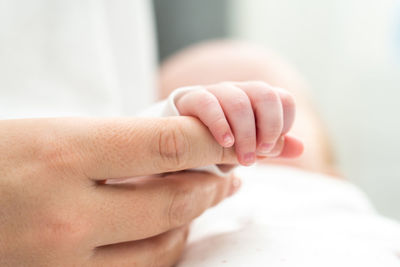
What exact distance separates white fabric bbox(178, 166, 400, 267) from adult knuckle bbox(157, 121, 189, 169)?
121 millimetres

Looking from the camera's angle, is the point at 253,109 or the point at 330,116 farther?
the point at 330,116

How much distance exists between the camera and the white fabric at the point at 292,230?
40cm

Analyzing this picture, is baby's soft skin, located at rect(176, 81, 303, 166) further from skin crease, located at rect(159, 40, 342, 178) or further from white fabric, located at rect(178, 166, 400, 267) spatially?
skin crease, located at rect(159, 40, 342, 178)

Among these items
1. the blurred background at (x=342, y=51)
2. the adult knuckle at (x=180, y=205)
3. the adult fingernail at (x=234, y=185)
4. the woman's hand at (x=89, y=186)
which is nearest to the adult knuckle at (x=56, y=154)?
the woman's hand at (x=89, y=186)

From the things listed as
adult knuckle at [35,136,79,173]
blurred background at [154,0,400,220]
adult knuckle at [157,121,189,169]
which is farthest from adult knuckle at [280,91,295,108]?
blurred background at [154,0,400,220]

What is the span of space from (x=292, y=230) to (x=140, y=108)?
0.66 m

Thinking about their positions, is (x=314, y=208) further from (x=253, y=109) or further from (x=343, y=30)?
(x=343, y=30)

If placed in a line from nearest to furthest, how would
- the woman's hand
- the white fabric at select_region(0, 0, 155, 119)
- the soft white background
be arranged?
the woman's hand < the white fabric at select_region(0, 0, 155, 119) < the soft white background

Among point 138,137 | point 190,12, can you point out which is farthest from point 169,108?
point 190,12

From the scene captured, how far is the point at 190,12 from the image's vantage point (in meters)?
1.69

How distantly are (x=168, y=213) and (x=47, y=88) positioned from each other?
465 mm

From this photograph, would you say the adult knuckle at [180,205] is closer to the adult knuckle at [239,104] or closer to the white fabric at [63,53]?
the adult knuckle at [239,104]

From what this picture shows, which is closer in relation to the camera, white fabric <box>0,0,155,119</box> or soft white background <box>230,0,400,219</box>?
white fabric <box>0,0,155,119</box>

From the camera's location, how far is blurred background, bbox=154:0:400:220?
1525 millimetres
